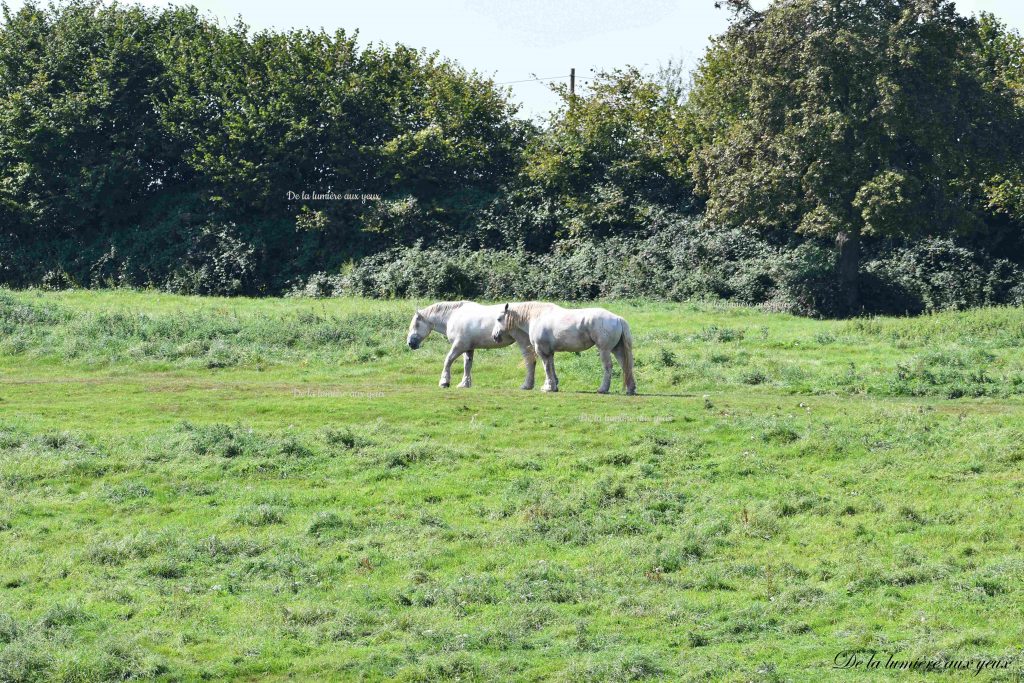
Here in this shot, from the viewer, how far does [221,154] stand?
56656mm

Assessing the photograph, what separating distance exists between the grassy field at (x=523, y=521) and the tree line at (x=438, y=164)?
1171 cm

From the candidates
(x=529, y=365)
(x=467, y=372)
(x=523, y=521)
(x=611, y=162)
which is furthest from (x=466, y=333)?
(x=611, y=162)

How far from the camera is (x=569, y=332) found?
2877 centimetres

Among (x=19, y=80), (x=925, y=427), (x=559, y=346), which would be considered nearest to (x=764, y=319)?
(x=559, y=346)

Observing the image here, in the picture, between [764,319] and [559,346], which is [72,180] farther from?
[559,346]

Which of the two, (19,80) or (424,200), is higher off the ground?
(19,80)

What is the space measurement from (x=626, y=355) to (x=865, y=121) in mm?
17198

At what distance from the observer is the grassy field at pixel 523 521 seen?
50.7 feet

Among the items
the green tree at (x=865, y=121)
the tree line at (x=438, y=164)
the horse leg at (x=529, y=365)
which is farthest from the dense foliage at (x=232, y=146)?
the horse leg at (x=529, y=365)

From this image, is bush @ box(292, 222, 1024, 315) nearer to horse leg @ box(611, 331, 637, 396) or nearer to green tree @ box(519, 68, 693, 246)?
green tree @ box(519, 68, 693, 246)

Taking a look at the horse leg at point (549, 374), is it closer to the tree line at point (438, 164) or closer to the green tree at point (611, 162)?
the tree line at point (438, 164)

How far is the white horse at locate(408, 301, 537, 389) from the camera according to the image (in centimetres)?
3022

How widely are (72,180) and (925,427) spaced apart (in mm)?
41397

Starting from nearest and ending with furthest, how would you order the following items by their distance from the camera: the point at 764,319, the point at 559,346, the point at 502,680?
the point at 502,680, the point at 559,346, the point at 764,319
